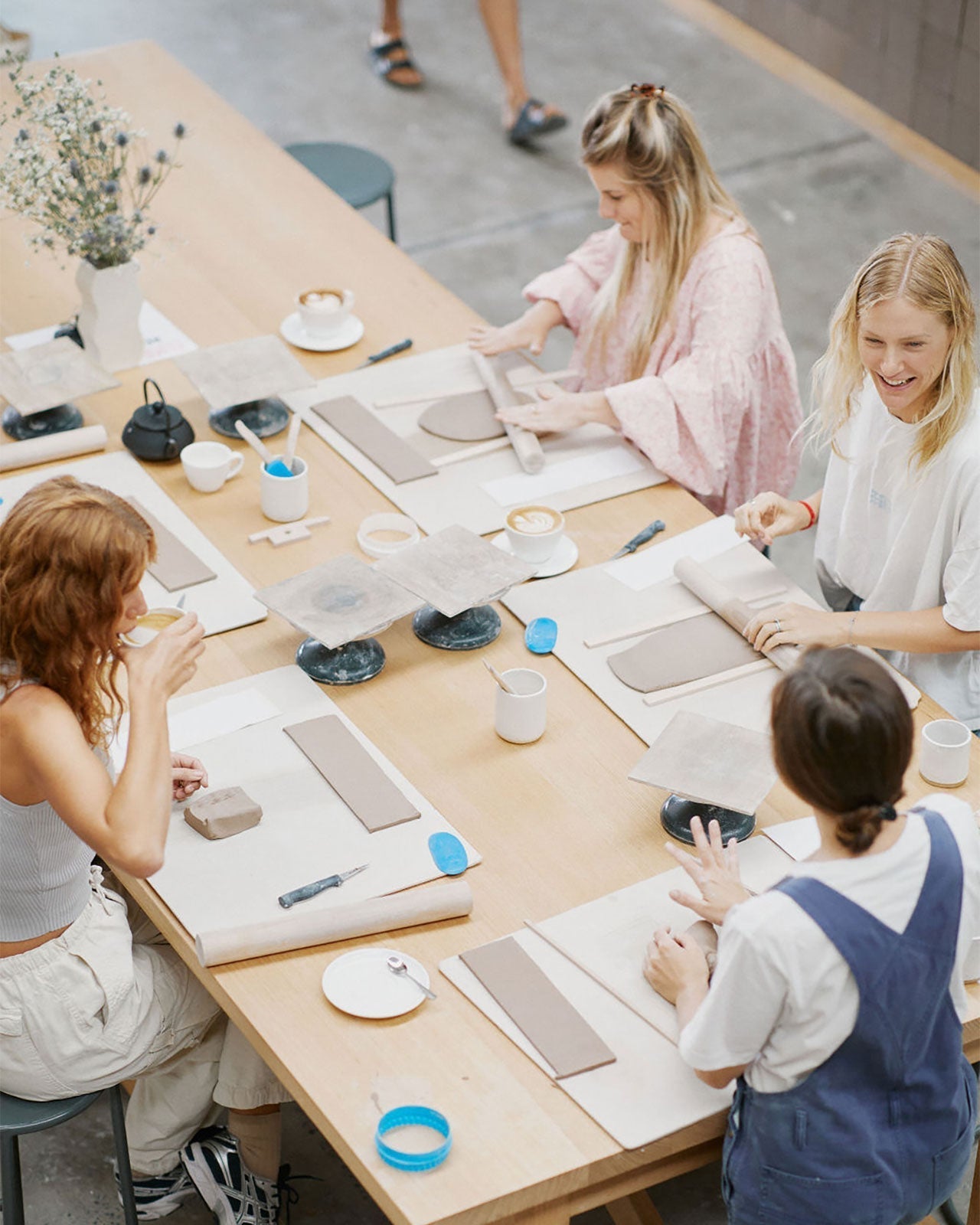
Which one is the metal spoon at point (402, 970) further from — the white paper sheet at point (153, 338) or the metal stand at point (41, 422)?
the white paper sheet at point (153, 338)

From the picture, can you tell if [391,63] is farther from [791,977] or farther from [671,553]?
[791,977]

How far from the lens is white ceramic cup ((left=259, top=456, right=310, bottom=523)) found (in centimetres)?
304

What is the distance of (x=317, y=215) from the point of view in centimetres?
412

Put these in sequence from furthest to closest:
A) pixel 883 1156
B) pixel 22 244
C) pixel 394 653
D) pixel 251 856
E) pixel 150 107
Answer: pixel 150 107
pixel 22 244
pixel 394 653
pixel 251 856
pixel 883 1156

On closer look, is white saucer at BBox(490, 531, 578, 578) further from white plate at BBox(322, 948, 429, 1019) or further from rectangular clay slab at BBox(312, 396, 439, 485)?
white plate at BBox(322, 948, 429, 1019)

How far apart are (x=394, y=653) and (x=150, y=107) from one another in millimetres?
2467

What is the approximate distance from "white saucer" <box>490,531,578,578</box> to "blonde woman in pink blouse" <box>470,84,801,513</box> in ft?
1.09

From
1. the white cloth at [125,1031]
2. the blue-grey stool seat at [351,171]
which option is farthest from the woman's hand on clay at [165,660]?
the blue-grey stool seat at [351,171]

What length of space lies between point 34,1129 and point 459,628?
1.05 metres

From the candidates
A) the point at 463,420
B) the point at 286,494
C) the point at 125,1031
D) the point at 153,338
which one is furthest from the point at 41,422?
the point at 125,1031

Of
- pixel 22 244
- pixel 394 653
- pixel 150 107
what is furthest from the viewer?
pixel 150 107

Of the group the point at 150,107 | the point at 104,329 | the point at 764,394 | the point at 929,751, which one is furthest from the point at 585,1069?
the point at 150,107

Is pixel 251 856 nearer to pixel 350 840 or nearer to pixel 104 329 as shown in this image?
pixel 350 840

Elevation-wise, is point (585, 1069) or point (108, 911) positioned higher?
point (585, 1069)
